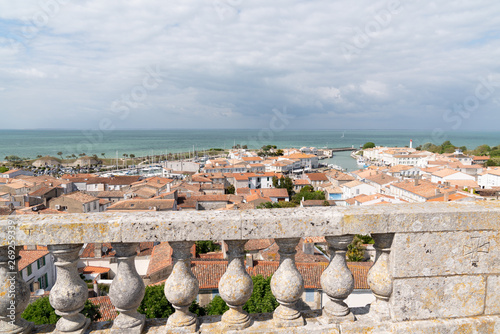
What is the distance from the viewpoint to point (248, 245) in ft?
84.3

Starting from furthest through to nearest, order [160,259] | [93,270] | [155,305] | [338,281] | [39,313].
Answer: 1. [93,270]
2. [160,259]
3. [155,305]
4. [39,313]
5. [338,281]

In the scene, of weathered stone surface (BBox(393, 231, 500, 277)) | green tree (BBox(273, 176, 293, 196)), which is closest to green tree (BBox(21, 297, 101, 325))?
weathered stone surface (BBox(393, 231, 500, 277))

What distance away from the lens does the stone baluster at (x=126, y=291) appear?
2.68 meters

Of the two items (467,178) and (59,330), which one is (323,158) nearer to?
(467,178)

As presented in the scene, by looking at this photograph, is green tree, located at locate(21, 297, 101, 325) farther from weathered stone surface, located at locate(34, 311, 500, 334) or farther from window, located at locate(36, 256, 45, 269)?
window, located at locate(36, 256, 45, 269)

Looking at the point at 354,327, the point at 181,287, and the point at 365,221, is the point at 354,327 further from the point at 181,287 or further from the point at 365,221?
the point at 181,287

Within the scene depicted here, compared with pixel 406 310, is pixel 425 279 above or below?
above

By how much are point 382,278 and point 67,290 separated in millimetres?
2682

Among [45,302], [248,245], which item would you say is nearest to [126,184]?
[248,245]

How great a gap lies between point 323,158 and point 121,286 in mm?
166992

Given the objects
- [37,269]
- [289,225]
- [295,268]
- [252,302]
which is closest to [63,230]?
[289,225]

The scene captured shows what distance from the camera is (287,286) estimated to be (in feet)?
9.13

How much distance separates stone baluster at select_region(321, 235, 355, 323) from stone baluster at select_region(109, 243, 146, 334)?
1603 millimetres

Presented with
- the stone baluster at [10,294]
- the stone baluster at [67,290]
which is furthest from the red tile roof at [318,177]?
the stone baluster at [10,294]
